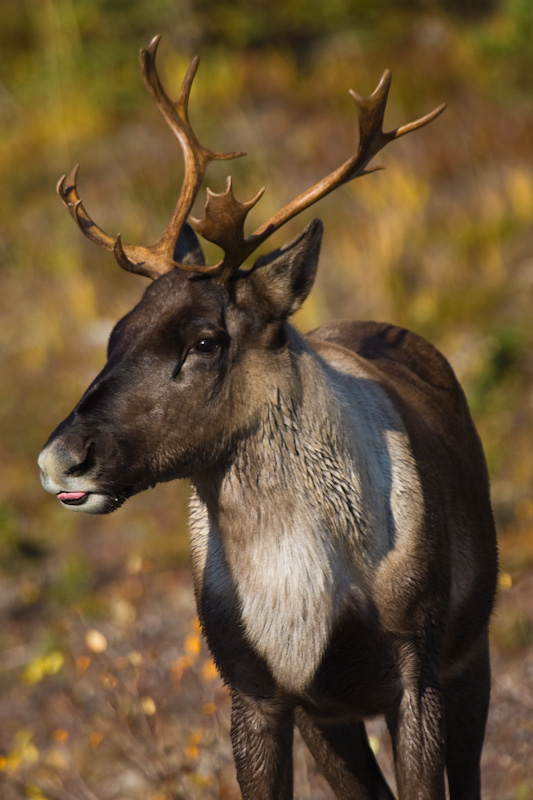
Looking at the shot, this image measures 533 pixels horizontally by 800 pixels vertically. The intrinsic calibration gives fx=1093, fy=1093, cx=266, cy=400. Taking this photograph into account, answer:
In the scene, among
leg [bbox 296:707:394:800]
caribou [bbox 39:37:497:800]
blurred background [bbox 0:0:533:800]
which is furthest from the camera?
blurred background [bbox 0:0:533:800]

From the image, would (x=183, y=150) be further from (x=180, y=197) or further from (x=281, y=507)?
(x=281, y=507)

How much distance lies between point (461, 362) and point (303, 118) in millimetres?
6013

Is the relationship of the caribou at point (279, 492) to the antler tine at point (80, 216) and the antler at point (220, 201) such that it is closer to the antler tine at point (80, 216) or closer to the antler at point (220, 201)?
the antler at point (220, 201)

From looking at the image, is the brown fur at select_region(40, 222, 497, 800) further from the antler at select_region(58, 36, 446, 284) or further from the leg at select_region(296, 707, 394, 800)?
the leg at select_region(296, 707, 394, 800)

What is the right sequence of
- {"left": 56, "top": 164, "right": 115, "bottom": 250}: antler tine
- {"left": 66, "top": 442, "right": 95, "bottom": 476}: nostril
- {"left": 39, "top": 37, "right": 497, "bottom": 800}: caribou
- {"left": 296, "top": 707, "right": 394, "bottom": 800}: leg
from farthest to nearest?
{"left": 296, "top": 707, "right": 394, "bottom": 800}: leg, {"left": 56, "top": 164, "right": 115, "bottom": 250}: antler tine, {"left": 39, "top": 37, "right": 497, "bottom": 800}: caribou, {"left": 66, "top": 442, "right": 95, "bottom": 476}: nostril

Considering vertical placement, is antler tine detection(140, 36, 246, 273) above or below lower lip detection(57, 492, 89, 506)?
above

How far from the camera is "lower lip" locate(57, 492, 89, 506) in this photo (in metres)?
2.83

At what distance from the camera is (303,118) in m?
13.4

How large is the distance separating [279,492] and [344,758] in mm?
1131

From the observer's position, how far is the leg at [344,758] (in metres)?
3.64

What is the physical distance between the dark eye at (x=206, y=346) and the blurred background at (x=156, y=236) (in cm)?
145

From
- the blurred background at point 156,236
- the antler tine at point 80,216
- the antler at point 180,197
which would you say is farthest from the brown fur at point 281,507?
the blurred background at point 156,236

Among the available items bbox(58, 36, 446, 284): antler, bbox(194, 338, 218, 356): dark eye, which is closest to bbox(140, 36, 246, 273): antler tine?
bbox(58, 36, 446, 284): antler

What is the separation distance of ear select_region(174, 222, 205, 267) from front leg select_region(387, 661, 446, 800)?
1412 mm
